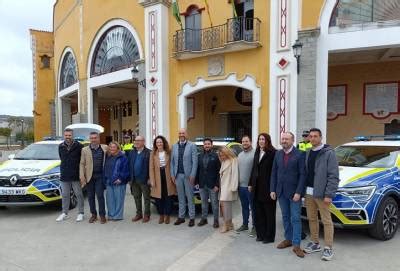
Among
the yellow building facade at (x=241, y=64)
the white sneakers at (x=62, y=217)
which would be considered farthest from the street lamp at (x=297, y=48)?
the white sneakers at (x=62, y=217)

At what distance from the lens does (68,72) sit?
23.0 metres

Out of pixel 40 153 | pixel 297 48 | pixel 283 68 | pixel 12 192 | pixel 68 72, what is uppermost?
pixel 68 72

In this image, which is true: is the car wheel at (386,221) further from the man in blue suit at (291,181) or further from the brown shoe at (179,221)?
the brown shoe at (179,221)

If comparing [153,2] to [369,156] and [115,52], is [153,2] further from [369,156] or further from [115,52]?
[369,156]

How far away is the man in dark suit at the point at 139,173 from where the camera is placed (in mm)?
6875

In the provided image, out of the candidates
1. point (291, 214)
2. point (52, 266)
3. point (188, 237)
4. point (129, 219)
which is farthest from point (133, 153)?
point (291, 214)

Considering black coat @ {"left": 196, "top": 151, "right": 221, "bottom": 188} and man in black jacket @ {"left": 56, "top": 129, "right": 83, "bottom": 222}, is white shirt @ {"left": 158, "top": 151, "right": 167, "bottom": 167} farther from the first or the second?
man in black jacket @ {"left": 56, "top": 129, "right": 83, "bottom": 222}

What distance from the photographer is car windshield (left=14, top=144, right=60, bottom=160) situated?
28.5 feet

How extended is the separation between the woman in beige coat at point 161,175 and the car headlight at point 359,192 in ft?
9.97

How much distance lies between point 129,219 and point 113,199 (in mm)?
516

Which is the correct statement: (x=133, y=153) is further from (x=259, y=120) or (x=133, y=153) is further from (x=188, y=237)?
(x=259, y=120)

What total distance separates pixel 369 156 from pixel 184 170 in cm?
334

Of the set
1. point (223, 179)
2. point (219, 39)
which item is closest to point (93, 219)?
point (223, 179)

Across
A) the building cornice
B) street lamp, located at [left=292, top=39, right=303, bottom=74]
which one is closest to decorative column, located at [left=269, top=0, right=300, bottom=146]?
street lamp, located at [left=292, top=39, right=303, bottom=74]
